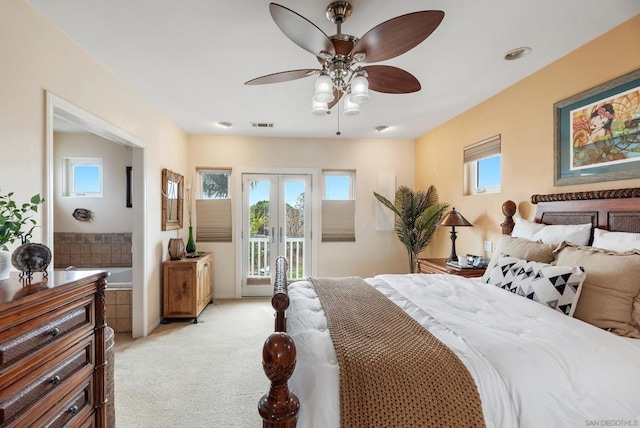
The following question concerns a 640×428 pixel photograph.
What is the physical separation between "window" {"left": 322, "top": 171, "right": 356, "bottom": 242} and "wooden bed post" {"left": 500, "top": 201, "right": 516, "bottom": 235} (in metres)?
Answer: 2.41

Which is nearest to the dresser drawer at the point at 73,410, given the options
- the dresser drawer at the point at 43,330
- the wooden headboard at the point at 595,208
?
the dresser drawer at the point at 43,330

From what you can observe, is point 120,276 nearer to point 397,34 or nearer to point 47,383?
point 47,383

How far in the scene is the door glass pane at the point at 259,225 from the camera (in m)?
4.96

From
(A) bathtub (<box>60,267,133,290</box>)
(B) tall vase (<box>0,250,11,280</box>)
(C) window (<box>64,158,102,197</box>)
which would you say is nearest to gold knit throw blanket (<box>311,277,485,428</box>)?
(B) tall vase (<box>0,250,11,280</box>)

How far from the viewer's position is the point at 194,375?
2.62 meters

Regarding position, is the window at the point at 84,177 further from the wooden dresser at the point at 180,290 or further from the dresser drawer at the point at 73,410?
the dresser drawer at the point at 73,410

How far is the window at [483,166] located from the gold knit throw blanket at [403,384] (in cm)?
261

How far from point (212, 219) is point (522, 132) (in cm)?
415

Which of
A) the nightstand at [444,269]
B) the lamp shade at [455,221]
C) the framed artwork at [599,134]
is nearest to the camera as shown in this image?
the framed artwork at [599,134]

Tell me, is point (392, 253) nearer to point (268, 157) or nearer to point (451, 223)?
point (451, 223)

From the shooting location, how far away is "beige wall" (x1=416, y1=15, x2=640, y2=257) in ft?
6.88

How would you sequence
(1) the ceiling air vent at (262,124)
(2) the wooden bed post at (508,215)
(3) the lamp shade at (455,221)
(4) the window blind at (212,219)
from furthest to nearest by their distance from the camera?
(4) the window blind at (212,219) < (1) the ceiling air vent at (262,124) < (3) the lamp shade at (455,221) < (2) the wooden bed post at (508,215)

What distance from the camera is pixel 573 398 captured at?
1.14 metres

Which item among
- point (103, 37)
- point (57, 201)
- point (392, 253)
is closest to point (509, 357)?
point (103, 37)
